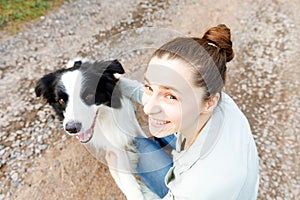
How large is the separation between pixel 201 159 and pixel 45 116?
217cm

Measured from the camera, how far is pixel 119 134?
2486 millimetres

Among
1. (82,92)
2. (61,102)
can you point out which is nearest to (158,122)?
(82,92)

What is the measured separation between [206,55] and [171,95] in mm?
252

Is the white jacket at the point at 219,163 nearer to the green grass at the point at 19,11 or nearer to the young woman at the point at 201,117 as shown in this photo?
the young woman at the point at 201,117

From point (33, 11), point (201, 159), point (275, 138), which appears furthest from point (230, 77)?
point (33, 11)

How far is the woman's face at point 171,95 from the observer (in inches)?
52.7

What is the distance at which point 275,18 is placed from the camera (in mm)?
4281

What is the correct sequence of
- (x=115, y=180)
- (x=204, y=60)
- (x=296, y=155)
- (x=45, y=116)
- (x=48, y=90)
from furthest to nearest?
1. (x=45, y=116)
2. (x=296, y=155)
3. (x=115, y=180)
4. (x=48, y=90)
5. (x=204, y=60)

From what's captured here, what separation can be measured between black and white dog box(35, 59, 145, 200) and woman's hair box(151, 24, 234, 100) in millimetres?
781

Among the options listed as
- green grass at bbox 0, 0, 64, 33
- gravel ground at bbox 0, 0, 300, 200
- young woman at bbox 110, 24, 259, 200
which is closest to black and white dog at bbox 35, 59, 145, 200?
gravel ground at bbox 0, 0, 300, 200

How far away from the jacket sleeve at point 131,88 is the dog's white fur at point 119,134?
53 mm

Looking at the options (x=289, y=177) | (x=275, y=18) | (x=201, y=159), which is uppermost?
(x=201, y=159)

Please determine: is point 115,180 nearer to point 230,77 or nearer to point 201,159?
point 201,159

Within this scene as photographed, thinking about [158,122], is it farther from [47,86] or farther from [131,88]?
[47,86]
